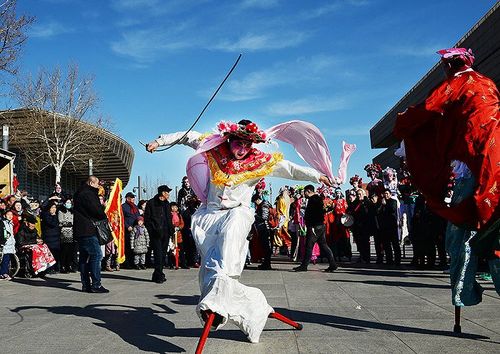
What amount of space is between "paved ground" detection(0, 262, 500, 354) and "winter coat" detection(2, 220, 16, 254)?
1.45 m

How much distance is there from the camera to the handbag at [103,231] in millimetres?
10102

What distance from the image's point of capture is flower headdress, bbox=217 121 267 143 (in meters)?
5.62

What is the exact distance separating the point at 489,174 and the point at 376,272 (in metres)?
7.65

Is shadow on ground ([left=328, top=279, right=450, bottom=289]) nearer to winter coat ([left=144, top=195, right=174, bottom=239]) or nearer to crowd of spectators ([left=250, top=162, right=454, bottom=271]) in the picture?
crowd of spectators ([left=250, top=162, right=454, bottom=271])

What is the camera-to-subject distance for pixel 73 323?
643 cm

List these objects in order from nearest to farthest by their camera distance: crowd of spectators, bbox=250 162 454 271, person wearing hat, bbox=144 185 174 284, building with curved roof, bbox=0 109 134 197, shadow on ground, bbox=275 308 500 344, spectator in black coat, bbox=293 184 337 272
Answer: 1. shadow on ground, bbox=275 308 500 344
2. person wearing hat, bbox=144 185 174 284
3. crowd of spectators, bbox=250 162 454 271
4. spectator in black coat, bbox=293 184 337 272
5. building with curved roof, bbox=0 109 134 197

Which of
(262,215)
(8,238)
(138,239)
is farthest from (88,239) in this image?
(262,215)

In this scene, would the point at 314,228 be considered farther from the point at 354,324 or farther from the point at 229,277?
the point at 229,277

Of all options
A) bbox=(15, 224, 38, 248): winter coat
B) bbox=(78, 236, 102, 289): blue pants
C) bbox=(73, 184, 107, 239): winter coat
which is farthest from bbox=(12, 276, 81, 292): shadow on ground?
bbox=(73, 184, 107, 239): winter coat

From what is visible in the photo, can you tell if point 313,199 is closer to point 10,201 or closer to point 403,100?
point 10,201

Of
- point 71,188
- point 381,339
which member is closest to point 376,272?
point 381,339

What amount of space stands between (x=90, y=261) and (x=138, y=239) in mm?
4879

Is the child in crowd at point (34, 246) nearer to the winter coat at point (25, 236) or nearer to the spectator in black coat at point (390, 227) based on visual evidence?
the winter coat at point (25, 236)

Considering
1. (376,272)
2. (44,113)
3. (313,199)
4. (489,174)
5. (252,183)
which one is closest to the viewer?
(489,174)
